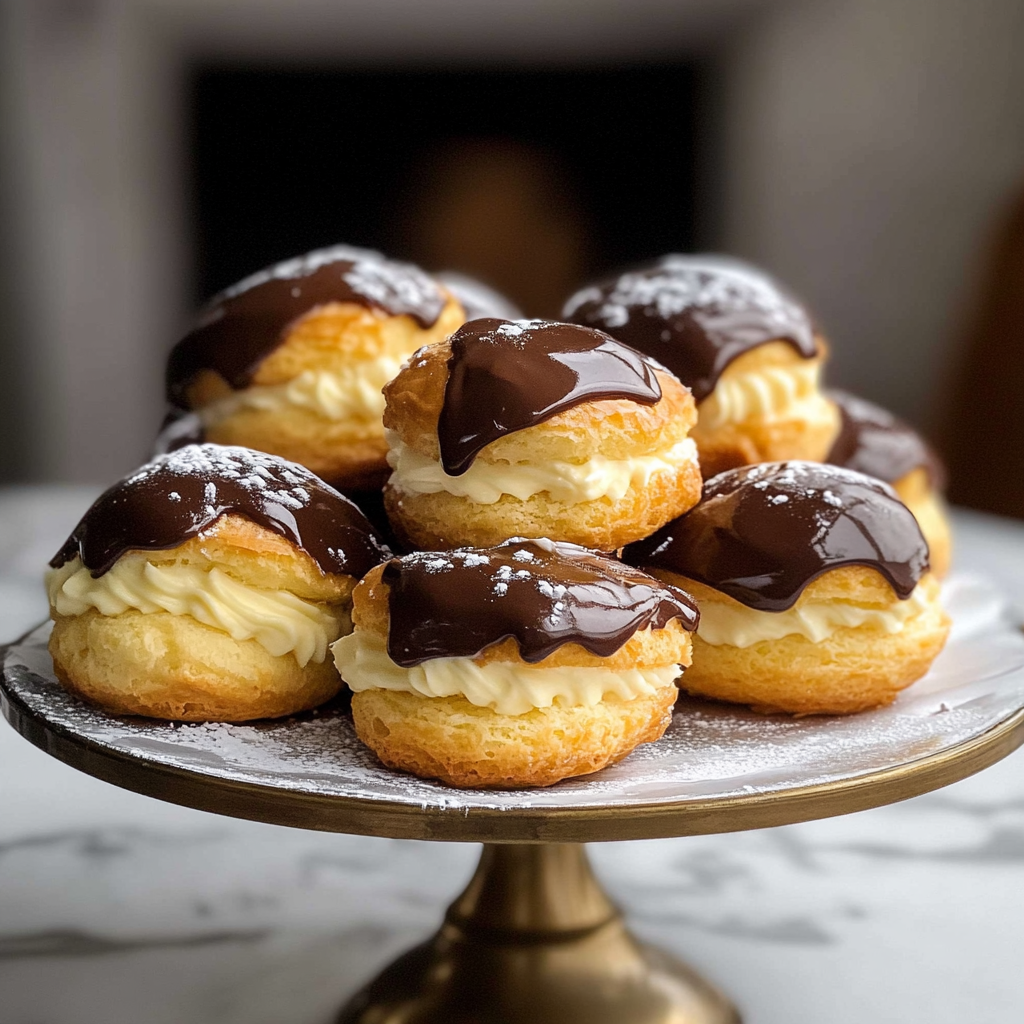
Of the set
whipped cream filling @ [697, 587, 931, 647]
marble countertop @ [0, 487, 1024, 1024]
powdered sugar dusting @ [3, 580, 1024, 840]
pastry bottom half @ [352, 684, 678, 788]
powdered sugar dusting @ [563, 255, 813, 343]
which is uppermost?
powdered sugar dusting @ [563, 255, 813, 343]

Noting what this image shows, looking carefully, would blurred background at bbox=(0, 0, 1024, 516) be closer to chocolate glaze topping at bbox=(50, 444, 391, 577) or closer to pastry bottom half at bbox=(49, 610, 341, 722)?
chocolate glaze topping at bbox=(50, 444, 391, 577)

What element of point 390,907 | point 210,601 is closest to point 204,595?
point 210,601

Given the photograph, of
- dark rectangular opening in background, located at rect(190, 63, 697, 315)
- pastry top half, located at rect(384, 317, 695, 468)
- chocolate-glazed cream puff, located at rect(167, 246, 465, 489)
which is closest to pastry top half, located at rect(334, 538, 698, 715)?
pastry top half, located at rect(384, 317, 695, 468)

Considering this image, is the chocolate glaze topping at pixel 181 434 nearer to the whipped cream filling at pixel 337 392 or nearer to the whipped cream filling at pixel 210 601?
the whipped cream filling at pixel 337 392

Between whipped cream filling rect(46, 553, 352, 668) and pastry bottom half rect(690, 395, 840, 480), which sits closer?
whipped cream filling rect(46, 553, 352, 668)

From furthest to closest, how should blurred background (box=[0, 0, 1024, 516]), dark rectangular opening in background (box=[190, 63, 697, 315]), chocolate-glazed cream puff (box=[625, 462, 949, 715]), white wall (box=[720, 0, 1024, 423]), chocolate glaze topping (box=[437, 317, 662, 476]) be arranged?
dark rectangular opening in background (box=[190, 63, 697, 315]) < blurred background (box=[0, 0, 1024, 516]) < white wall (box=[720, 0, 1024, 423]) < chocolate-glazed cream puff (box=[625, 462, 949, 715]) < chocolate glaze topping (box=[437, 317, 662, 476])

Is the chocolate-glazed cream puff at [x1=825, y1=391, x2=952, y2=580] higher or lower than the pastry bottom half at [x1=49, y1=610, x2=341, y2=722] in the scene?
higher

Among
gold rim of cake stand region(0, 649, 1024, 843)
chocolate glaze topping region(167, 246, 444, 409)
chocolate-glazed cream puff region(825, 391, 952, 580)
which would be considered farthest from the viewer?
chocolate-glazed cream puff region(825, 391, 952, 580)
